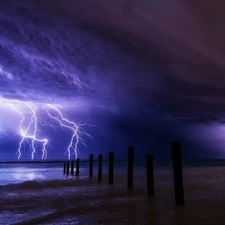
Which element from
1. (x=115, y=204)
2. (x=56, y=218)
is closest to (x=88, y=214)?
(x=56, y=218)

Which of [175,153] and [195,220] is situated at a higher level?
[175,153]

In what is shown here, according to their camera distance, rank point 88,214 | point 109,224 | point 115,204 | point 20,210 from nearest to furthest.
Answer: point 109,224, point 88,214, point 20,210, point 115,204

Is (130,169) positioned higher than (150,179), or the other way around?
(130,169)

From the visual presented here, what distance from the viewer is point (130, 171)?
11.5 metres

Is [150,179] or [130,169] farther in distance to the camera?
[130,169]

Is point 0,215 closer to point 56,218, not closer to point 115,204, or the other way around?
point 56,218

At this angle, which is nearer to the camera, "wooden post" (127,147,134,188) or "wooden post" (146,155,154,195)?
"wooden post" (146,155,154,195)

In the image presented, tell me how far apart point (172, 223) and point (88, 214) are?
6.44 ft

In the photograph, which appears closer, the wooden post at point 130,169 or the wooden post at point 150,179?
the wooden post at point 150,179

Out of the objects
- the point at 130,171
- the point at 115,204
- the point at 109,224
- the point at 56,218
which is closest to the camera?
the point at 109,224

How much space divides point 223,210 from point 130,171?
587cm

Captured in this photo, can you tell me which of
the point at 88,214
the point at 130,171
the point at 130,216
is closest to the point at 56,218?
the point at 88,214

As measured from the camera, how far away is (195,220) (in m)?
5.09

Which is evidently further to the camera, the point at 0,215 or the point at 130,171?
the point at 130,171
